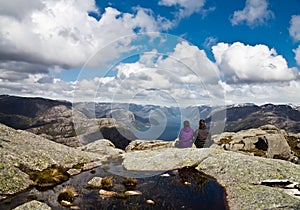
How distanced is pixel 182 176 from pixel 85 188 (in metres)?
10.5

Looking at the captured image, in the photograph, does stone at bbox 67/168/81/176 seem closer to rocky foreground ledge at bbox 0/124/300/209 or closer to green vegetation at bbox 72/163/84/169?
rocky foreground ledge at bbox 0/124/300/209

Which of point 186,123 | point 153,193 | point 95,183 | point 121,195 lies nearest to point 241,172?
point 153,193

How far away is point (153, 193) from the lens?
22.7 metres

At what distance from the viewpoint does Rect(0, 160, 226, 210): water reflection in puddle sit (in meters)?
19.9

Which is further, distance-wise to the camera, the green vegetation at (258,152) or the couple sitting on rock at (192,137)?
the green vegetation at (258,152)

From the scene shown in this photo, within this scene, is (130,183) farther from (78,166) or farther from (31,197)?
(78,166)

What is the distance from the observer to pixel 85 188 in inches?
928

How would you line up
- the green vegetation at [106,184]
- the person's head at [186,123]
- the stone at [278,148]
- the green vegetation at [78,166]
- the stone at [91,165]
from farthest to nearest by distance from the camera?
the stone at [278,148]
the person's head at [186,123]
the stone at [91,165]
the green vegetation at [78,166]
the green vegetation at [106,184]

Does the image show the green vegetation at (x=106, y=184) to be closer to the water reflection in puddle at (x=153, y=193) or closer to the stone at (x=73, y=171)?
the water reflection in puddle at (x=153, y=193)

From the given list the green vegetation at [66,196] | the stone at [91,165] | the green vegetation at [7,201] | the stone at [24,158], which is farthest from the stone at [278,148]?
the green vegetation at [7,201]

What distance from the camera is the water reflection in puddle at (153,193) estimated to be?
19.9m

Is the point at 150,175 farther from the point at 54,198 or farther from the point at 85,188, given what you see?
the point at 54,198

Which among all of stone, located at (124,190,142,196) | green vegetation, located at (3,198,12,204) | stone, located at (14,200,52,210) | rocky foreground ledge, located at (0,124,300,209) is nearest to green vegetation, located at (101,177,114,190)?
stone, located at (124,190,142,196)

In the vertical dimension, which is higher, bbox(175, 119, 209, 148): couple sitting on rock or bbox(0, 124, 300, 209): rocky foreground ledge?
bbox(175, 119, 209, 148): couple sitting on rock
